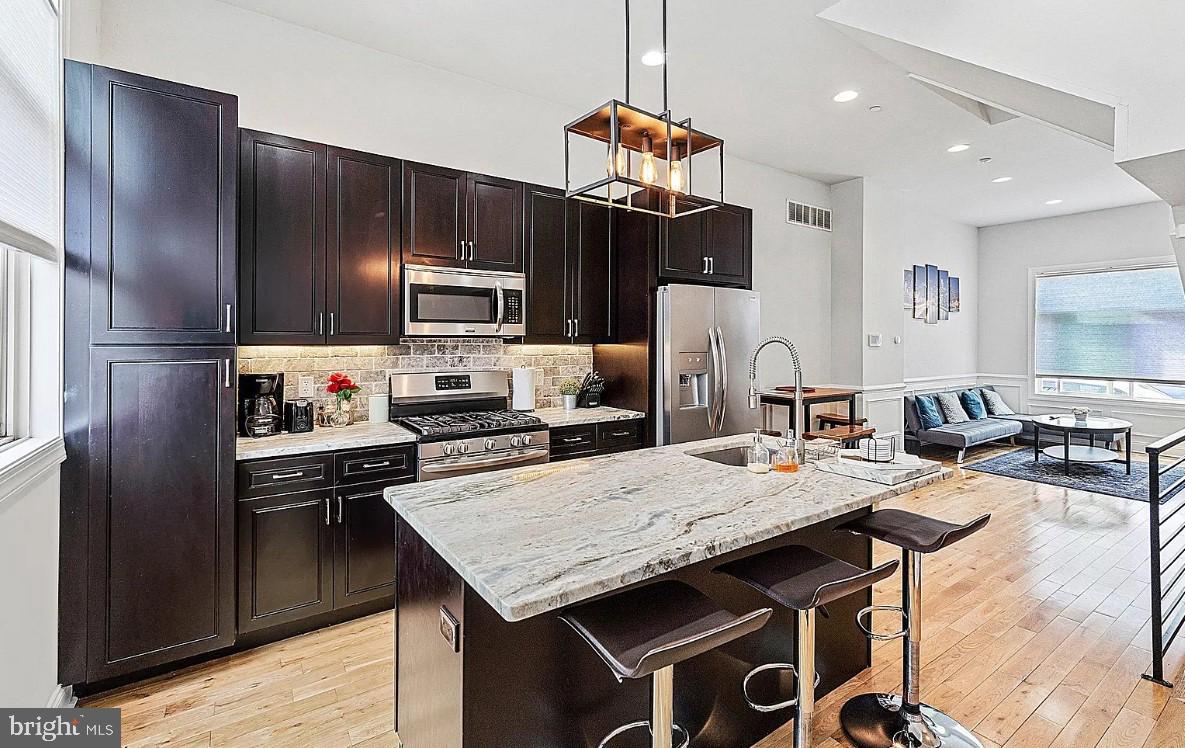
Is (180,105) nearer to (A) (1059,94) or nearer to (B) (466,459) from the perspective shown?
(B) (466,459)

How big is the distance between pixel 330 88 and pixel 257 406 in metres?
1.87

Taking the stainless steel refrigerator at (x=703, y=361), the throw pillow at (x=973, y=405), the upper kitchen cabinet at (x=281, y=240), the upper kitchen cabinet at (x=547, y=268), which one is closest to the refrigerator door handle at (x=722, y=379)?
the stainless steel refrigerator at (x=703, y=361)

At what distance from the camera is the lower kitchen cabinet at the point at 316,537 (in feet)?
8.52

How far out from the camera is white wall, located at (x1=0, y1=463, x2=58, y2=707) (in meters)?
1.69

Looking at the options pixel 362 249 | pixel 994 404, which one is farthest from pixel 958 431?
pixel 362 249

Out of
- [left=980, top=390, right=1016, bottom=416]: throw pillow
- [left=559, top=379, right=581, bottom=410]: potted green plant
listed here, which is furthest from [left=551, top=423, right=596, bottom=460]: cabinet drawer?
[left=980, top=390, right=1016, bottom=416]: throw pillow

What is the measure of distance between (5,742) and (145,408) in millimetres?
1130

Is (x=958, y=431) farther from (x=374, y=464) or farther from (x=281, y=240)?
(x=281, y=240)

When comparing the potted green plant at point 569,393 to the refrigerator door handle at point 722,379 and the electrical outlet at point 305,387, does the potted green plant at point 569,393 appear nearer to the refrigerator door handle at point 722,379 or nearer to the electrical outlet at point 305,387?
the refrigerator door handle at point 722,379

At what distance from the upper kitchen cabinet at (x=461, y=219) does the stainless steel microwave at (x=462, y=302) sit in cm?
7

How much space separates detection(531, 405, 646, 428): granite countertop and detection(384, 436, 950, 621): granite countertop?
1.31 meters

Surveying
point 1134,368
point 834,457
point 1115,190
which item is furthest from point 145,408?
point 1134,368

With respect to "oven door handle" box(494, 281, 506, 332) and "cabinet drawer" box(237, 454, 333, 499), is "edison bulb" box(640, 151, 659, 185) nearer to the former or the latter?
"oven door handle" box(494, 281, 506, 332)

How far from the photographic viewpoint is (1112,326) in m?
7.46
